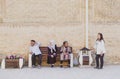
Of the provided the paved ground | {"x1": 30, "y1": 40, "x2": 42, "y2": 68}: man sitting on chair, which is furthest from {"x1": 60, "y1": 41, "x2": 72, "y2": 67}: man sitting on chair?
{"x1": 30, "y1": 40, "x2": 42, "y2": 68}: man sitting on chair

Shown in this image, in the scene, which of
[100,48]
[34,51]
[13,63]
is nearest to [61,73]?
[34,51]

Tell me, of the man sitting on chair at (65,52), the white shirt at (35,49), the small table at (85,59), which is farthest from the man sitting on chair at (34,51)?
the small table at (85,59)

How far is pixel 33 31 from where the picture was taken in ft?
48.6

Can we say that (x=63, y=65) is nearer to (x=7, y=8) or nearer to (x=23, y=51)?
(x=23, y=51)

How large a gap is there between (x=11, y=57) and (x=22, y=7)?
1950mm

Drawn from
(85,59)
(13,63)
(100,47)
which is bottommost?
(13,63)

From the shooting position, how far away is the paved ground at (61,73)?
1232cm

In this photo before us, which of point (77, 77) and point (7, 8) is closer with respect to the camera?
point (77, 77)

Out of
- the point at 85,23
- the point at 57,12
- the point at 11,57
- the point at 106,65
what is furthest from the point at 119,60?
the point at 11,57

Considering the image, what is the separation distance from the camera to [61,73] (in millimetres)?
13070

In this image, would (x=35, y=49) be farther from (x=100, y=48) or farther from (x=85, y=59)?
(x=100, y=48)

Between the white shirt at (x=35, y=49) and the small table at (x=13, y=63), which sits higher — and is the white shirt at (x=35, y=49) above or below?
above

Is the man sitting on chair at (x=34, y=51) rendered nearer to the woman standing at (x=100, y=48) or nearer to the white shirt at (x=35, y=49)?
the white shirt at (x=35, y=49)

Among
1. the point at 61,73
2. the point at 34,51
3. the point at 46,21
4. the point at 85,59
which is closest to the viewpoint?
the point at 61,73
